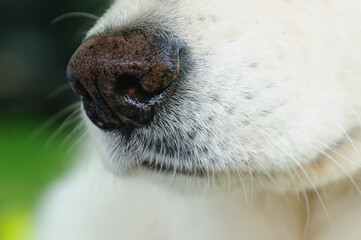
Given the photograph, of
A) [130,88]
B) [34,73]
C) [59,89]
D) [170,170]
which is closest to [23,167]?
[34,73]

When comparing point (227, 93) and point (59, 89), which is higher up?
point (227, 93)

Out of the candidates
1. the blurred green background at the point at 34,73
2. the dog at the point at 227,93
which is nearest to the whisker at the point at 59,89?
the blurred green background at the point at 34,73

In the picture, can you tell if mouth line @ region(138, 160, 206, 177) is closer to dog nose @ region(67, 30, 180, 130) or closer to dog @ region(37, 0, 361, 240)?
dog @ region(37, 0, 361, 240)

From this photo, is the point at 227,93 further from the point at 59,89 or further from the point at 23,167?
the point at 23,167

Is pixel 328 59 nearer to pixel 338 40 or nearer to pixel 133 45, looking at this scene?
pixel 338 40

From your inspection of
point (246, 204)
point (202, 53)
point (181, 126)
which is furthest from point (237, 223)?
point (202, 53)
